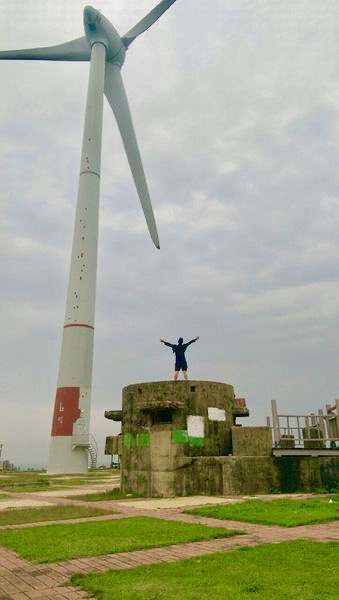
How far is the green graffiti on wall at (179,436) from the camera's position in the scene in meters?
16.4

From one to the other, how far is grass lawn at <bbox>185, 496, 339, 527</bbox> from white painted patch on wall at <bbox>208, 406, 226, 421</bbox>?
4.21 m

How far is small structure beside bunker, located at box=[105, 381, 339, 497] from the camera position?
15961 millimetres

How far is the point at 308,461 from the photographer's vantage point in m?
16.5

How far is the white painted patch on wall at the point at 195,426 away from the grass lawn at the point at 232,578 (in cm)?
970

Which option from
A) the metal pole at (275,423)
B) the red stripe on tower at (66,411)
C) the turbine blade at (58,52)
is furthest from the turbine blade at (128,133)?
the metal pole at (275,423)

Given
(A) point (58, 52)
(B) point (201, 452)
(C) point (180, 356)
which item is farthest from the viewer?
(A) point (58, 52)

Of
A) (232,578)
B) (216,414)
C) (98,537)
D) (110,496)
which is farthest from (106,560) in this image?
(216,414)

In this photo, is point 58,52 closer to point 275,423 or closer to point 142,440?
point 142,440

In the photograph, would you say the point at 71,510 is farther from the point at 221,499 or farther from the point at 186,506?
the point at 221,499

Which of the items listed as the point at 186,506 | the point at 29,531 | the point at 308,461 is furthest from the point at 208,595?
the point at 308,461

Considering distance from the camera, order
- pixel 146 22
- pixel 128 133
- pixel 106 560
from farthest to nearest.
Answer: pixel 146 22 < pixel 128 133 < pixel 106 560

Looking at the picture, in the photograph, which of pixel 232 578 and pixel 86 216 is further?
pixel 86 216

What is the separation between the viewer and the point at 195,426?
54.9 ft

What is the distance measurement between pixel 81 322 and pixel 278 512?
78.1ft
